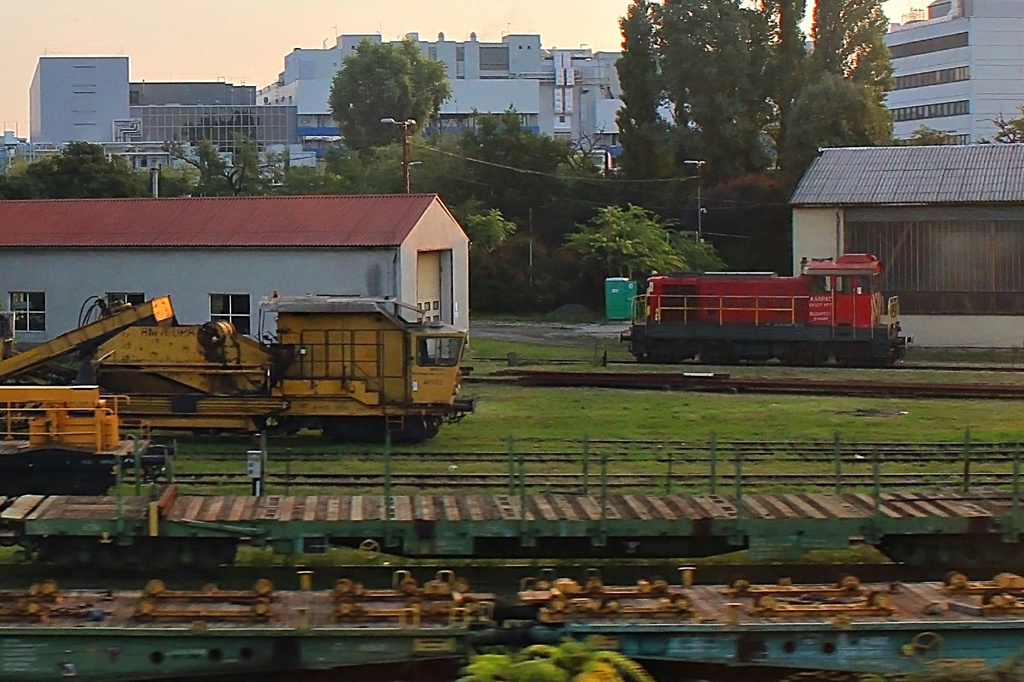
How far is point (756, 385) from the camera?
3303cm

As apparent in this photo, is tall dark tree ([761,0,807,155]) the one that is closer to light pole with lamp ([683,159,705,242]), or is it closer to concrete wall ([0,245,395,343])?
light pole with lamp ([683,159,705,242])

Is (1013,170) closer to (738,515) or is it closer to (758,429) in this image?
(758,429)

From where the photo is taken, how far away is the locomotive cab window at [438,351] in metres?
24.5

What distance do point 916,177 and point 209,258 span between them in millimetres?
24288

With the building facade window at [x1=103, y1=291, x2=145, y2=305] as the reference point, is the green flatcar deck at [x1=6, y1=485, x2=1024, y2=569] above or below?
below

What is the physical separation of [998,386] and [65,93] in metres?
126

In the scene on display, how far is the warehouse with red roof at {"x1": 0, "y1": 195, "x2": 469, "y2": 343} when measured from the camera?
3603 cm

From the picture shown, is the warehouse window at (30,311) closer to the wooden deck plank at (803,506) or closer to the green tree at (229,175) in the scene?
the wooden deck plank at (803,506)

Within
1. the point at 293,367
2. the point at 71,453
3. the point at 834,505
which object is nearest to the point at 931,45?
the point at 293,367

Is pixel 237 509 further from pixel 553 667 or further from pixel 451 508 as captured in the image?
pixel 553 667

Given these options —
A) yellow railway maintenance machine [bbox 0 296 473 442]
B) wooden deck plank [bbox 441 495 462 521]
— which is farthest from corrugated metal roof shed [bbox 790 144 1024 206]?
wooden deck plank [bbox 441 495 462 521]

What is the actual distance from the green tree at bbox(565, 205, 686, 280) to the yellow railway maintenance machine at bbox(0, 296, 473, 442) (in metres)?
37.5

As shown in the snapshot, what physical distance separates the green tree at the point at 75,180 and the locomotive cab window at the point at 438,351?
43.2 m

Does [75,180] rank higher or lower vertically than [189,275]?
higher
